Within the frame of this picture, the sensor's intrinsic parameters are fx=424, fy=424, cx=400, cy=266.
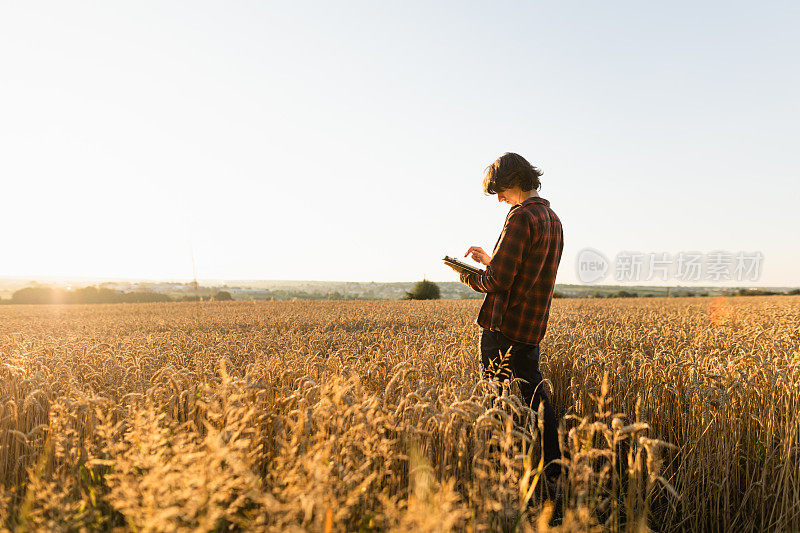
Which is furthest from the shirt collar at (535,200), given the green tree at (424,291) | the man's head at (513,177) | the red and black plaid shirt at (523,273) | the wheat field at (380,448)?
the green tree at (424,291)

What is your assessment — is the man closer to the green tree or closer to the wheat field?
the wheat field

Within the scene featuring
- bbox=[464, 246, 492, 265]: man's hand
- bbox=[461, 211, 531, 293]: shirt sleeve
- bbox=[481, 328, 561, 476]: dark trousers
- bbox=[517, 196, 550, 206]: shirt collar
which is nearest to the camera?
bbox=[461, 211, 531, 293]: shirt sleeve

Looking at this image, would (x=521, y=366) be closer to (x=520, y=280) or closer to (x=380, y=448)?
(x=520, y=280)

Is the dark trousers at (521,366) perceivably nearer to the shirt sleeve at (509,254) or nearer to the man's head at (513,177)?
the shirt sleeve at (509,254)

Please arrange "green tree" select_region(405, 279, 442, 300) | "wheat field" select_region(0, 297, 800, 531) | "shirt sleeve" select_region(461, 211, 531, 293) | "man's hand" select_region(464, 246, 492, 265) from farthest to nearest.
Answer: "green tree" select_region(405, 279, 442, 300), "man's hand" select_region(464, 246, 492, 265), "shirt sleeve" select_region(461, 211, 531, 293), "wheat field" select_region(0, 297, 800, 531)

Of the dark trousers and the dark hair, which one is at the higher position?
the dark hair

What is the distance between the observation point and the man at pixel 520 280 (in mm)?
3271

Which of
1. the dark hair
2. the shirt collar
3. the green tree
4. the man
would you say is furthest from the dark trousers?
the green tree

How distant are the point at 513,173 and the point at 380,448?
242 centimetres

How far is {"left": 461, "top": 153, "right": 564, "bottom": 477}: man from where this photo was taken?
327 centimetres

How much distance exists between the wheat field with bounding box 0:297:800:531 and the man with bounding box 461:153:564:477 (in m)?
0.31

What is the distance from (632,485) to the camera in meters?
2.01

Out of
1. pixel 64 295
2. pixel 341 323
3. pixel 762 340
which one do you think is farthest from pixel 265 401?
pixel 64 295

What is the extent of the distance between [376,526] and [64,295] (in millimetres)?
52483
